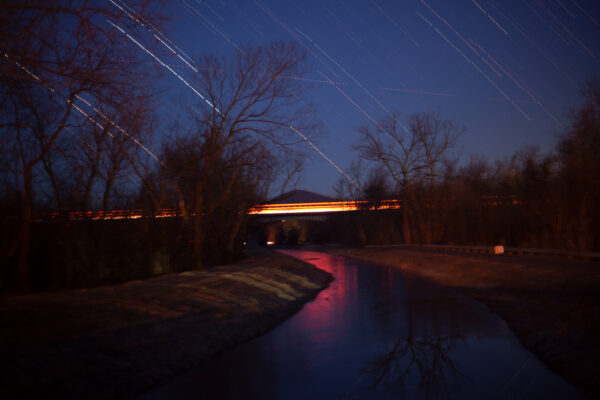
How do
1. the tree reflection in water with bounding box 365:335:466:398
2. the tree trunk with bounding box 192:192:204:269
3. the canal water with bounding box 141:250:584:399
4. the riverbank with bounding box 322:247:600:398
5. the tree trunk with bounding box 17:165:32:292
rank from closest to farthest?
the canal water with bounding box 141:250:584:399, the tree reflection in water with bounding box 365:335:466:398, the riverbank with bounding box 322:247:600:398, the tree trunk with bounding box 17:165:32:292, the tree trunk with bounding box 192:192:204:269

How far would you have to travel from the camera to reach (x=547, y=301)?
458 inches

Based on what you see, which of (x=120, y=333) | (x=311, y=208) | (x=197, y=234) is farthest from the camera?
(x=311, y=208)

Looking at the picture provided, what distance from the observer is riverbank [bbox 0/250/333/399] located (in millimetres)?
5938

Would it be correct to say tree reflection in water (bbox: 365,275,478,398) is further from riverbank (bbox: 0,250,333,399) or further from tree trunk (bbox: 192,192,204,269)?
tree trunk (bbox: 192,192,204,269)

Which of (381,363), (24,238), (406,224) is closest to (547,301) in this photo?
(381,363)

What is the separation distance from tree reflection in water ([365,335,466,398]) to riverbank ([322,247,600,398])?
1.49 meters

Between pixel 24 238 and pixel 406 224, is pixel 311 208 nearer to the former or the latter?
pixel 406 224

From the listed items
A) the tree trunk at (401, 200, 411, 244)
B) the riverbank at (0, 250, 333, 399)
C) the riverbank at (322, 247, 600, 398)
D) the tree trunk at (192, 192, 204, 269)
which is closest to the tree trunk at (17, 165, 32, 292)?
the riverbank at (0, 250, 333, 399)

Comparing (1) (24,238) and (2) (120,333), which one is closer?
(2) (120,333)

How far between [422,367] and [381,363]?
65 cm

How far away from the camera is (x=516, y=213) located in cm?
3641

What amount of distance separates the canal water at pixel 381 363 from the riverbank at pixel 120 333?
45 cm

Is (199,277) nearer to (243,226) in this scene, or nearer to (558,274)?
(558,274)

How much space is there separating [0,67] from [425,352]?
8.19m
